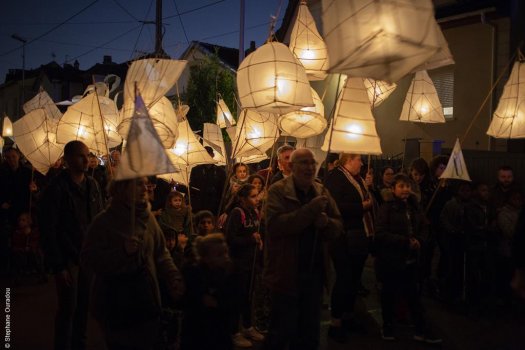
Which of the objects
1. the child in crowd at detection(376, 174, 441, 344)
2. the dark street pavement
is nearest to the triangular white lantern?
the child in crowd at detection(376, 174, 441, 344)

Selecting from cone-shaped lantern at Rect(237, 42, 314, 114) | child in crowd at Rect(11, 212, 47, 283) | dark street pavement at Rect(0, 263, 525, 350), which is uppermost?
cone-shaped lantern at Rect(237, 42, 314, 114)

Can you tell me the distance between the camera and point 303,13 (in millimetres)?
6523

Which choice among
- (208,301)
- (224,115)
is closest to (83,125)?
(208,301)

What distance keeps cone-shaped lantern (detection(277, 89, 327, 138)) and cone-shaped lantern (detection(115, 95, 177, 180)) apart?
2555 mm

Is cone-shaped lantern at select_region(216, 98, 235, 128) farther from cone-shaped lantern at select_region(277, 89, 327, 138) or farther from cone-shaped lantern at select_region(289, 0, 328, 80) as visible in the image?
cone-shaped lantern at select_region(277, 89, 327, 138)

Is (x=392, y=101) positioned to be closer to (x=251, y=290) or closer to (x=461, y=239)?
(x=461, y=239)

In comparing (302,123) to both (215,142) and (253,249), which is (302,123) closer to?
(253,249)

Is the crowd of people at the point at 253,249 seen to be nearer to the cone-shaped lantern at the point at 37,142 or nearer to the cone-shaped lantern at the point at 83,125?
the cone-shaped lantern at the point at 83,125

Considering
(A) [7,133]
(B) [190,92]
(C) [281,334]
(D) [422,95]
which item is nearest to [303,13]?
(D) [422,95]

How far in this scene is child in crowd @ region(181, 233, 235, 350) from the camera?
3.53 m

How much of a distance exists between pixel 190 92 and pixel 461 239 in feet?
65.5

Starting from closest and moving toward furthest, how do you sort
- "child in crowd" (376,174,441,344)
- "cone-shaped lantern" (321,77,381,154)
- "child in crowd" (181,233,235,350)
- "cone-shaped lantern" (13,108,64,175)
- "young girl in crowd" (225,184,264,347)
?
"child in crowd" (181,233,235,350)
"cone-shaped lantern" (321,77,381,154)
"young girl in crowd" (225,184,264,347)
"child in crowd" (376,174,441,344)
"cone-shaped lantern" (13,108,64,175)

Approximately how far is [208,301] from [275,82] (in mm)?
2399

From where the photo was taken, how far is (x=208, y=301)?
11.4 feet
